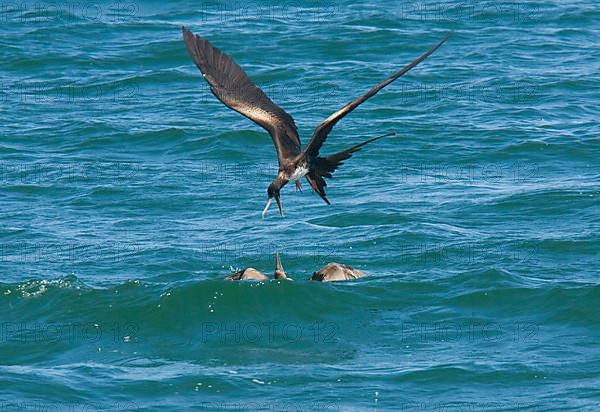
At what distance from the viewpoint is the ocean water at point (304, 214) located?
13.2 m

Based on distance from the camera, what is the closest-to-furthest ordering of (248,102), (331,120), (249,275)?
(331,120) < (248,102) < (249,275)

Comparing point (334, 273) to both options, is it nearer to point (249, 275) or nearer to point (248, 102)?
point (249, 275)

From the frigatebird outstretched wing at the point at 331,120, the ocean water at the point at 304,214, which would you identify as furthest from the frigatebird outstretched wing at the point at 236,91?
the ocean water at the point at 304,214

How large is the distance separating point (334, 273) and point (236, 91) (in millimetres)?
2404

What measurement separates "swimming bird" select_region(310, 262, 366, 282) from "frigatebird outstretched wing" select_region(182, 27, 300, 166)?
1803 mm

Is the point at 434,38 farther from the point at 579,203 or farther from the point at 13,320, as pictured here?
the point at 13,320

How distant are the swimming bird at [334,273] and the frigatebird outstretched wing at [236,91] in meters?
1.80

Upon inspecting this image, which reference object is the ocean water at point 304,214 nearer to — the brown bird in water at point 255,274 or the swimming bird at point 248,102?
the brown bird in water at point 255,274

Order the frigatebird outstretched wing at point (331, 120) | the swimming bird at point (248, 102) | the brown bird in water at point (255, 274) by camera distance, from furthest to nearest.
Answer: the brown bird in water at point (255, 274) < the swimming bird at point (248, 102) < the frigatebird outstretched wing at point (331, 120)

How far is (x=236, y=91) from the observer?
14297 mm

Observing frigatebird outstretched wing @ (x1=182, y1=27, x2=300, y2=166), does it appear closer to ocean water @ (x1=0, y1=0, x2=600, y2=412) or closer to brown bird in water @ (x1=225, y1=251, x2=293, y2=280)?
brown bird in water @ (x1=225, y1=251, x2=293, y2=280)

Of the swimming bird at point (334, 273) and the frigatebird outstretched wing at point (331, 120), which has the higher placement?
the frigatebird outstretched wing at point (331, 120)

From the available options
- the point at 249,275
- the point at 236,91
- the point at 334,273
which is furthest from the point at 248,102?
the point at 334,273

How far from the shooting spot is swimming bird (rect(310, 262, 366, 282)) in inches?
599
